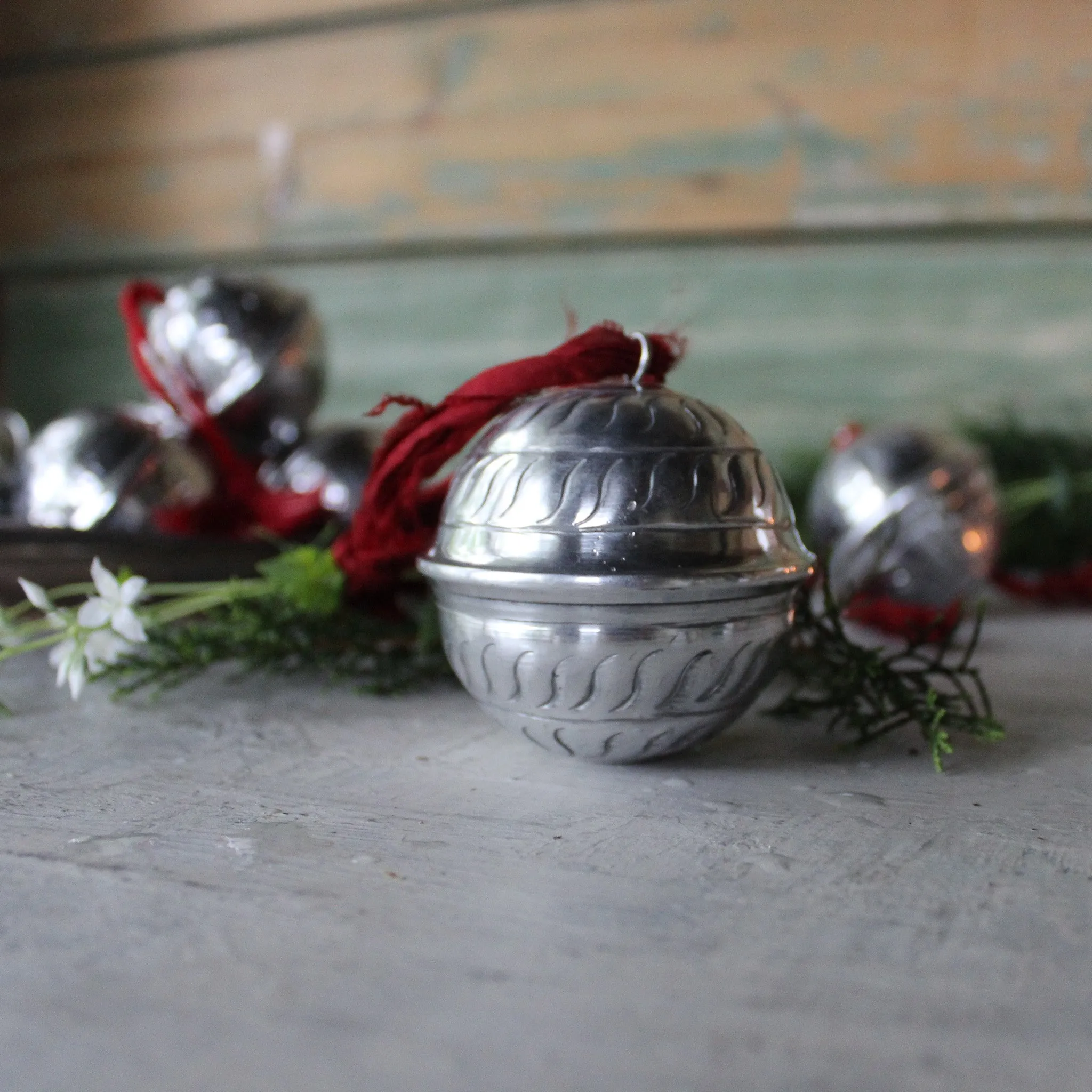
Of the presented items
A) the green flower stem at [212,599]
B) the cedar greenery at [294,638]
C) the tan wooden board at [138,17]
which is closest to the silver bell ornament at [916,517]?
the cedar greenery at [294,638]

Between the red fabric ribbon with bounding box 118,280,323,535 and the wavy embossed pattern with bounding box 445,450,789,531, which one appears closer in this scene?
the wavy embossed pattern with bounding box 445,450,789,531

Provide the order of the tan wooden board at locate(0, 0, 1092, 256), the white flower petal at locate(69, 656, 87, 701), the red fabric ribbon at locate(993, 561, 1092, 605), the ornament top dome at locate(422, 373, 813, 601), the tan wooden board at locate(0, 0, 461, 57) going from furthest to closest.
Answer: the tan wooden board at locate(0, 0, 461, 57)
the tan wooden board at locate(0, 0, 1092, 256)
the red fabric ribbon at locate(993, 561, 1092, 605)
the white flower petal at locate(69, 656, 87, 701)
the ornament top dome at locate(422, 373, 813, 601)

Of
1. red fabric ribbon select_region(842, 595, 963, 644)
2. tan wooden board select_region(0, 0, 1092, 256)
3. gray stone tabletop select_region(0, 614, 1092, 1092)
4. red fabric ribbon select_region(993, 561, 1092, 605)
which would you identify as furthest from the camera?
tan wooden board select_region(0, 0, 1092, 256)

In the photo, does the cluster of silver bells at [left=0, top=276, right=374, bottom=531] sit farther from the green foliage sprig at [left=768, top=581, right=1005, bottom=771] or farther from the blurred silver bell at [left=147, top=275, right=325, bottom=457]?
the green foliage sprig at [left=768, top=581, right=1005, bottom=771]

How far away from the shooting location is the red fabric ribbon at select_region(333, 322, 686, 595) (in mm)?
615

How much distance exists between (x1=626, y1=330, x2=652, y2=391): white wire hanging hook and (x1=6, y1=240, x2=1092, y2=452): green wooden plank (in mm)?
754

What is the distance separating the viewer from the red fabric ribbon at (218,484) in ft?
3.13

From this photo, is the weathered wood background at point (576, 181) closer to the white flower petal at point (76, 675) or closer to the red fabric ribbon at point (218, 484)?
the red fabric ribbon at point (218, 484)

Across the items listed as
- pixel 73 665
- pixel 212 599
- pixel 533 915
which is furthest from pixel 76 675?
pixel 533 915

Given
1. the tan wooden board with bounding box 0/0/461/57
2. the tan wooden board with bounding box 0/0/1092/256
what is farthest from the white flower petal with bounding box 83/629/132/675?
the tan wooden board with bounding box 0/0/461/57

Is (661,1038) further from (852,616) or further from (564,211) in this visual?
(564,211)

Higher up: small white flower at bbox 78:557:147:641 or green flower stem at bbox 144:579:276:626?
small white flower at bbox 78:557:147:641

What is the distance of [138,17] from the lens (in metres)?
1.81

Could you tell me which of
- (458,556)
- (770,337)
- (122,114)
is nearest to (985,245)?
(770,337)
